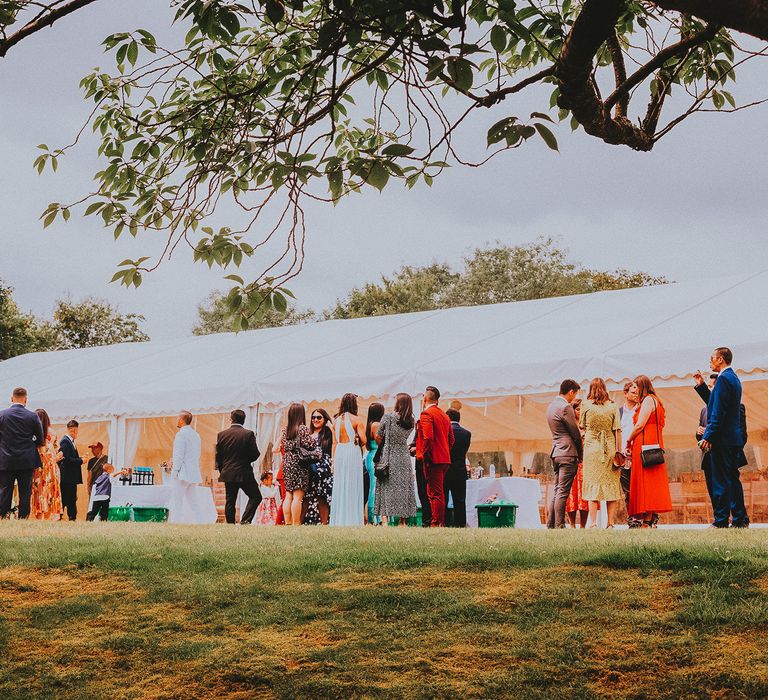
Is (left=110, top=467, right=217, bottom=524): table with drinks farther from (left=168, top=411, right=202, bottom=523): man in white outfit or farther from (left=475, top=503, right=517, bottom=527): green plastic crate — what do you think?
(left=475, top=503, right=517, bottom=527): green plastic crate

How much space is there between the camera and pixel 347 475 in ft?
40.7

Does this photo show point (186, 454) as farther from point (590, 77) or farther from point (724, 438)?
point (590, 77)

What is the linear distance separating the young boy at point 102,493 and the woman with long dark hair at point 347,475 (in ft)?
12.7

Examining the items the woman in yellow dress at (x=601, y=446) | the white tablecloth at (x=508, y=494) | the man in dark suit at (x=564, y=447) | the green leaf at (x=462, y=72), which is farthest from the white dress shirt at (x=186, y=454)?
the green leaf at (x=462, y=72)

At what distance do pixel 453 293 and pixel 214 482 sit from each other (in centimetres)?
2682

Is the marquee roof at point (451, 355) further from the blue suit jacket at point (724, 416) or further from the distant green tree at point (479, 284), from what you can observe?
the distant green tree at point (479, 284)

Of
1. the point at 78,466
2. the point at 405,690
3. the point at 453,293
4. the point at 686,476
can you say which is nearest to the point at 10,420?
the point at 78,466

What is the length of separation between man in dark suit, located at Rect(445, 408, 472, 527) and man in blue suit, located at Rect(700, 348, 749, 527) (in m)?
3.06

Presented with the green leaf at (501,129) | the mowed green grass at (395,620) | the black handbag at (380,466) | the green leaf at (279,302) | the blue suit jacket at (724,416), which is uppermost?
the green leaf at (501,129)

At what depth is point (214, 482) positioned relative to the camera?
20453 mm

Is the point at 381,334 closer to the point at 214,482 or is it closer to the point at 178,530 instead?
the point at 214,482

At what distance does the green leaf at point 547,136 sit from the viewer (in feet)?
12.8

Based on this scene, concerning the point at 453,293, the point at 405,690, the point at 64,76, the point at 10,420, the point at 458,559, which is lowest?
the point at 405,690

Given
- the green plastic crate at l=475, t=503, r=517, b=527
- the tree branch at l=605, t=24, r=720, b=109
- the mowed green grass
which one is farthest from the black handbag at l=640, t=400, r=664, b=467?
the tree branch at l=605, t=24, r=720, b=109
